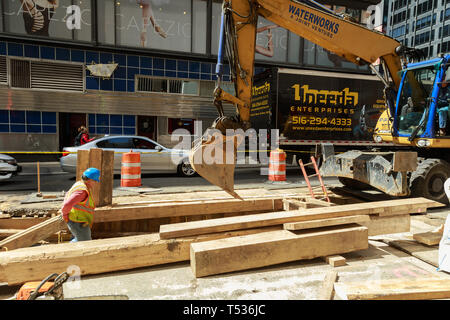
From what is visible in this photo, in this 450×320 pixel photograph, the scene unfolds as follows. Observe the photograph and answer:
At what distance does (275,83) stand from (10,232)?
32.6ft

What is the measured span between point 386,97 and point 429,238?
4.04 m

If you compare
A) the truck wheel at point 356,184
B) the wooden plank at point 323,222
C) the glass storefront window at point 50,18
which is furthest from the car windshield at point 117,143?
the glass storefront window at point 50,18

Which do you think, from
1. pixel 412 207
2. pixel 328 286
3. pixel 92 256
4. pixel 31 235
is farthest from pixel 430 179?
pixel 31 235

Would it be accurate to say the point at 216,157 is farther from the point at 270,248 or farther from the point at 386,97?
the point at 386,97

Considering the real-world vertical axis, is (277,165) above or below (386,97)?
below

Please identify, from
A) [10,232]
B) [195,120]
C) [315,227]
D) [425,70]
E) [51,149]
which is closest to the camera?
[315,227]

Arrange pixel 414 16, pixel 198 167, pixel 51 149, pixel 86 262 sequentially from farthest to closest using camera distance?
pixel 414 16 < pixel 51 149 < pixel 198 167 < pixel 86 262

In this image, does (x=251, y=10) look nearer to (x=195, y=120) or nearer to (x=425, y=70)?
(x=425, y=70)

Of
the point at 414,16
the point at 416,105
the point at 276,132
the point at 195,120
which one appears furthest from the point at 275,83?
the point at 414,16

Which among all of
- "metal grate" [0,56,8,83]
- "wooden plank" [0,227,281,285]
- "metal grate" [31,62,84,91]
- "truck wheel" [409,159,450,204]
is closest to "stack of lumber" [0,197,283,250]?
"wooden plank" [0,227,281,285]

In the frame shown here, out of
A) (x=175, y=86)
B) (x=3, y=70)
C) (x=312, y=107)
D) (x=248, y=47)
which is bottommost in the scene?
(x=312, y=107)

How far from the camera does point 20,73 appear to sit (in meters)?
17.6
